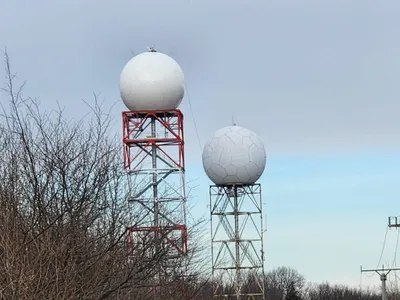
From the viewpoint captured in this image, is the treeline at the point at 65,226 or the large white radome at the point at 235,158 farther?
the large white radome at the point at 235,158

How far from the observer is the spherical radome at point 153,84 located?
2638 cm

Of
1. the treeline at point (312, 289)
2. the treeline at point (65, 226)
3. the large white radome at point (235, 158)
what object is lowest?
the treeline at point (65, 226)

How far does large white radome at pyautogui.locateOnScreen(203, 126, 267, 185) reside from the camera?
105ft

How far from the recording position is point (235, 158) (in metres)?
32.1

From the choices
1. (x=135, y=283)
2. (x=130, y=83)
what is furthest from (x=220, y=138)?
(x=135, y=283)

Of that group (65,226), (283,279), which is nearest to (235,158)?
(65,226)

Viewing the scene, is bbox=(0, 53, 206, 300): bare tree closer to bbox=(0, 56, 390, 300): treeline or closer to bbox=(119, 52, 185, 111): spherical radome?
bbox=(0, 56, 390, 300): treeline

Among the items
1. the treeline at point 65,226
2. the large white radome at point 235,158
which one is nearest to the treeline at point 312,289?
the large white radome at point 235,158

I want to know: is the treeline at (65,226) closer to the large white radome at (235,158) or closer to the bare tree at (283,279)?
the large white radome at (235,158)

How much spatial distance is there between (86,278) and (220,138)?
23.6 meters

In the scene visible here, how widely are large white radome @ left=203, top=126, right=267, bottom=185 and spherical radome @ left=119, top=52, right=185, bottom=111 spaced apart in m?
5.78

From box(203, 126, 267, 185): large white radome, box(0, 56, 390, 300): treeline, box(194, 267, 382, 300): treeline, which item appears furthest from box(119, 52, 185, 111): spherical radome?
box(194, 267, 382, 300): treeline

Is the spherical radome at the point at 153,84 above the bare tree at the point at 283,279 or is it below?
below

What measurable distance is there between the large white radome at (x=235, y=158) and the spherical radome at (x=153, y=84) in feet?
19.0
